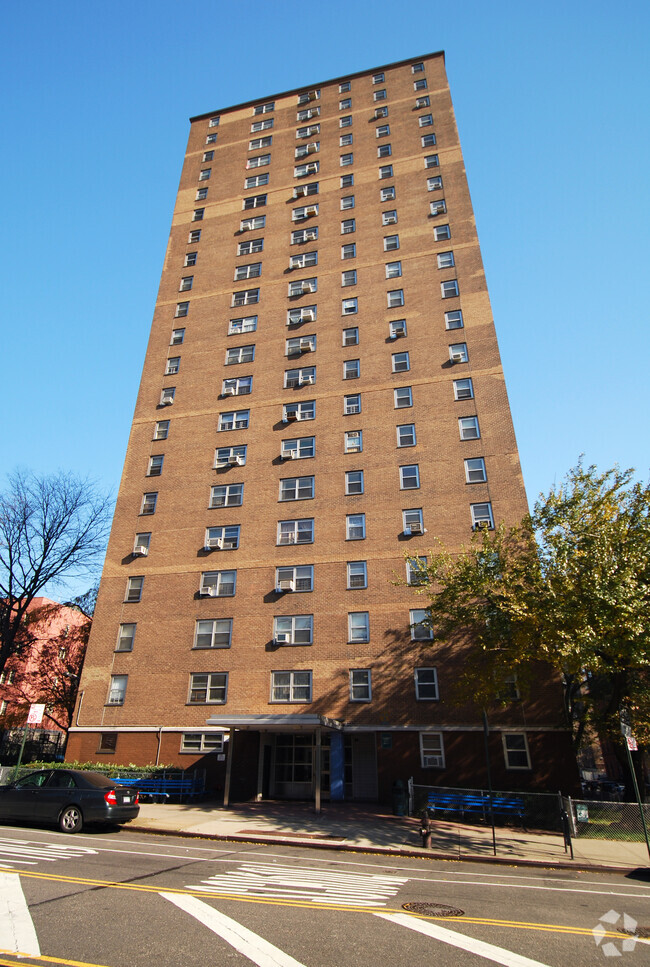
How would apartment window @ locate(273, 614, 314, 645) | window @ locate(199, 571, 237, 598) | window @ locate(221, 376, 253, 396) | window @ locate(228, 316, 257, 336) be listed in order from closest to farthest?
apartment window @ locate(273, 614, 314, 645)
window @ locate(199, 571, 237, 598)
window @ locate(221, 376, 253, 396)
window @ locate(228, 316, 257, 336)

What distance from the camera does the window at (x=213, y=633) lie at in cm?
2859

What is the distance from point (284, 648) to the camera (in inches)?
1088

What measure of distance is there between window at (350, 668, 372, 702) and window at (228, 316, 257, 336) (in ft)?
77.3

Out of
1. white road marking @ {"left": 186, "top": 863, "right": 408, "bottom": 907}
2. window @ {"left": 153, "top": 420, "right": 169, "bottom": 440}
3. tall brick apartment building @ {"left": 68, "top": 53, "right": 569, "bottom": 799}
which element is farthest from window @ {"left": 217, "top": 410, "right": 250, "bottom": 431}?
white road marking @ {"left": 186, "top": 863, "right": 408, "bottom": 907}

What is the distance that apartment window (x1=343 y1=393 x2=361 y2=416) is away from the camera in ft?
107

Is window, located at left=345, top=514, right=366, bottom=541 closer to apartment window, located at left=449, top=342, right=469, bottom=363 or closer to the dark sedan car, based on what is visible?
apartment window, located at left=449, top=342, right=469, bottom=363

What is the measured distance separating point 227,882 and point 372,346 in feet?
96.5

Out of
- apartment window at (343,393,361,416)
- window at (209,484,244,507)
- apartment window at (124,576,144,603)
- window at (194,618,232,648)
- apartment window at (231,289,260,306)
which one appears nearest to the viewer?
window at (194,618,232,648)

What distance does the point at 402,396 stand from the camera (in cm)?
3228

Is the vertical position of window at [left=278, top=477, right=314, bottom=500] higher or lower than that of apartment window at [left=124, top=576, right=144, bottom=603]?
higher

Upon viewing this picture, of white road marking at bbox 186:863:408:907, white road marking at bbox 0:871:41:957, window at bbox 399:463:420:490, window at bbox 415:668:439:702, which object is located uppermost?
window at bbox 399:463:420:490

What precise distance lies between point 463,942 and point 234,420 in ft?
98.6

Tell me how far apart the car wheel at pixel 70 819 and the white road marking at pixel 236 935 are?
7277 mm

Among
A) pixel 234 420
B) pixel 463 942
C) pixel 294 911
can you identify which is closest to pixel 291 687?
pixel 234 420
